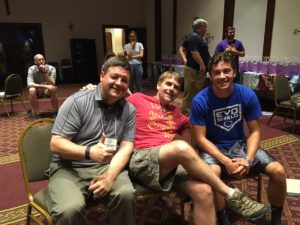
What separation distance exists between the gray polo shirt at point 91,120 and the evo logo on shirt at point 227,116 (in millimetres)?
572

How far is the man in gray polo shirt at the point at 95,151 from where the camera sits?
1.38 m

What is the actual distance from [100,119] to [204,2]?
6156 millimetres

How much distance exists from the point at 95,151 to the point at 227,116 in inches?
35.7

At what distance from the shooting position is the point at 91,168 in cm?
156

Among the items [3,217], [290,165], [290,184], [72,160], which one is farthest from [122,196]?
[290,165]

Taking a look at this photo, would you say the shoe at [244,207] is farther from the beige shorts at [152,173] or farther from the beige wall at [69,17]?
the beige wall at [69,17]

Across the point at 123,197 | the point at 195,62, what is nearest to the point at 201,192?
the point at 123,197

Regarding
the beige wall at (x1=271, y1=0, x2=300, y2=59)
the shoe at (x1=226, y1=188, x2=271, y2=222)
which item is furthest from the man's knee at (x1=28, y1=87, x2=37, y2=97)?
the beige wall at (x1=271, y1=0, x2=300, y2=59)

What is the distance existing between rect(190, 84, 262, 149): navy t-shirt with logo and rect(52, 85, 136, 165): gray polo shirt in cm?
46

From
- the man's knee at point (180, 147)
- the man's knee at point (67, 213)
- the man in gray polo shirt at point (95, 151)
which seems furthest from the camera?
the man's knee at point (180, 147)

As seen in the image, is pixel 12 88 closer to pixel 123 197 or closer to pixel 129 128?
pixel 129 128

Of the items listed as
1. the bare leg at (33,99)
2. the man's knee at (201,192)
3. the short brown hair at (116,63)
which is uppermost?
the short brown hair at (116,63)

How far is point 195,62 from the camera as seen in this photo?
355 centimetres

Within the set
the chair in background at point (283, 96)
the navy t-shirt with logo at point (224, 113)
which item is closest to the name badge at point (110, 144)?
the navy t-shirt with logo at point (224, 113)
